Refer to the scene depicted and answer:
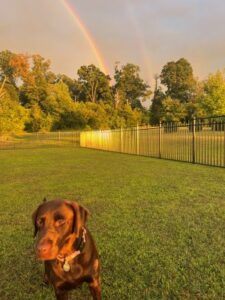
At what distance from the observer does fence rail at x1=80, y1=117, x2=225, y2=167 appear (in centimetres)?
1362

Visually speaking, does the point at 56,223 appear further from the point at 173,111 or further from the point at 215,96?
the point at 173,111

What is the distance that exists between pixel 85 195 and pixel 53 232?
502cm

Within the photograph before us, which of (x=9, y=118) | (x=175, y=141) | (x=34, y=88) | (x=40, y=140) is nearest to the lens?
(x=175, y=141)

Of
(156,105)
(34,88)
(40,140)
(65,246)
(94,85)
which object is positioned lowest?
(40,140)

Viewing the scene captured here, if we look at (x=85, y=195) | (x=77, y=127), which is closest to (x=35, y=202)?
(x=85, y=195)

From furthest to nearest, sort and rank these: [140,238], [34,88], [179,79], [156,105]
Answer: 1. [179,79]
2. [156,105]
3. [34,88]
4. [140,238]

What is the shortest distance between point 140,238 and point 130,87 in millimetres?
67473

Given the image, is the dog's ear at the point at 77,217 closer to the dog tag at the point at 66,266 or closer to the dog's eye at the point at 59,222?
the dog's eye at the point at 59,222

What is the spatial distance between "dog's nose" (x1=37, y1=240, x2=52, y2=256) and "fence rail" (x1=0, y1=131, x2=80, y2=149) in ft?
116

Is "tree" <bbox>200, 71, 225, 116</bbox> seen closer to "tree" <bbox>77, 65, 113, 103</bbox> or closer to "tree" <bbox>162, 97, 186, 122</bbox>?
"tree" <bbox>162, 97, 186, 122</bbox>

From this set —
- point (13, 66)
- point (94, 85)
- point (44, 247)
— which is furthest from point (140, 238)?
point (94, 85)

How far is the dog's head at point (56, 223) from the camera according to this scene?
2.26 m

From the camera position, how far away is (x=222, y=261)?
3572 mm

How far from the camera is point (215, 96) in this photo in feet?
121
